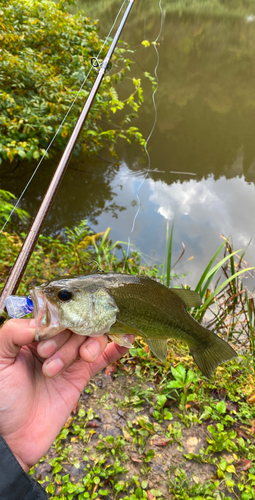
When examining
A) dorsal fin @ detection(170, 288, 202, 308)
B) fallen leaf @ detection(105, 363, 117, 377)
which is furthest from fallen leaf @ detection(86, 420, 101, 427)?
dorsal fin @ detection(170, 288, 202, 308)

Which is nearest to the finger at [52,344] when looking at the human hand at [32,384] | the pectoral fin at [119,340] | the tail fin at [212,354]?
the human hand at [32,384]

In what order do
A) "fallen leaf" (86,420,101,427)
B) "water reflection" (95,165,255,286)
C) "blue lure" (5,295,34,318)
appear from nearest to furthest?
"blue lure" (5,295,34,318)
"fallen leaf" (86,420,101,427)
"water reflection" (95,165,255,286)

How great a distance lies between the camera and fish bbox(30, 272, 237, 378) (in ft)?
4.02

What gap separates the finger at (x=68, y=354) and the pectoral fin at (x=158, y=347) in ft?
1.11

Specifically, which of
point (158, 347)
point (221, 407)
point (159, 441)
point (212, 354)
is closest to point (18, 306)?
point (158, 347)

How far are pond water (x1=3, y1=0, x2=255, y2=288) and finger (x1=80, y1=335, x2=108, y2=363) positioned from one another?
3500mm

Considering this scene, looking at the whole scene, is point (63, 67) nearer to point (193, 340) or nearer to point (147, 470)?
point (193, 340)

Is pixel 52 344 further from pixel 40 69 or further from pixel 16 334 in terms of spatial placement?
pixel 40 69

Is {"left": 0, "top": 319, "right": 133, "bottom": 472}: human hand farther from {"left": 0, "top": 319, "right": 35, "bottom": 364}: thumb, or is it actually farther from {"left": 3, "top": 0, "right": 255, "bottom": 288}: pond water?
{"left": 3, "top": 0, "right": 255, "bottom": 288}: pond water

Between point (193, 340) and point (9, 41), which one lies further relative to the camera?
point (9, 41)

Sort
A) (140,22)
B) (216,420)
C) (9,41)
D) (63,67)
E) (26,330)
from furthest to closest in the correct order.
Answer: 1. (140,22)
2. (63,67)
3. (9,41)
4. (216,420)
5. (26,330)

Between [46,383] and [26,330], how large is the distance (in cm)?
51

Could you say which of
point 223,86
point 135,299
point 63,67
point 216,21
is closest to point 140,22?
point 216,21

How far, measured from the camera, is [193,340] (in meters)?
1.65
